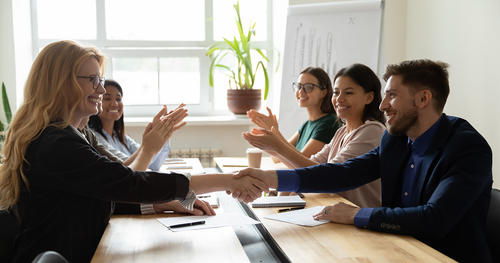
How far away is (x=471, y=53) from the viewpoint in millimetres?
3277

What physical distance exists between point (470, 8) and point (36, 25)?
3.74 meters

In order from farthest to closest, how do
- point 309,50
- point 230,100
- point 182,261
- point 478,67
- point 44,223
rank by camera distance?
point 230,100
point 309,50
point 478,67
point 44,223
point 182,261

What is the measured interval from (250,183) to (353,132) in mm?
724

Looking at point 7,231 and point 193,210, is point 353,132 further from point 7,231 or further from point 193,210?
point 7,231

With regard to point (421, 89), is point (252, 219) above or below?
below

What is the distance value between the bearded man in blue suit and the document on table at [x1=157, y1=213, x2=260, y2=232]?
0.84 ft

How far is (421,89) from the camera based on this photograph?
186 cm

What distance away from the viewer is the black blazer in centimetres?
152

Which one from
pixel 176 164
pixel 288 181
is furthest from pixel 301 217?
pixel 176 164

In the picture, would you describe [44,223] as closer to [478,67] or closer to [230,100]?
[478,67]

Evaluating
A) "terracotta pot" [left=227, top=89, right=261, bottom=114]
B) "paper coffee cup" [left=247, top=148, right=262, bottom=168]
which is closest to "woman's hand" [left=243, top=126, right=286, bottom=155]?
"paper coffee cup" [left=247, top=148, right=262, bottom=168]

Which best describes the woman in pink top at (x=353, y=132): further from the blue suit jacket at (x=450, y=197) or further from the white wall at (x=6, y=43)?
the white wall at (x=6, y=43)

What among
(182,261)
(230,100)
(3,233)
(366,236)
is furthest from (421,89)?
(230,100)

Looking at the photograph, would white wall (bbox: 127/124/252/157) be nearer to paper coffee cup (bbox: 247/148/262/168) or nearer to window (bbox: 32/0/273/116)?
window (bbox: 32/0/273/116)
